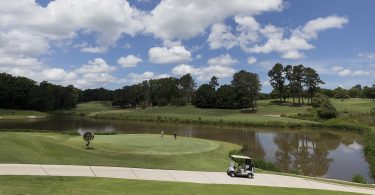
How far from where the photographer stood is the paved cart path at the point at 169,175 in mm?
23438

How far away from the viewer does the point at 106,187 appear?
19750mm

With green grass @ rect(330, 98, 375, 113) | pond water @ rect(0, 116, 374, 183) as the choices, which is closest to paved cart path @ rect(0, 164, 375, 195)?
pond water @ rect(0, 116, 374, 183)

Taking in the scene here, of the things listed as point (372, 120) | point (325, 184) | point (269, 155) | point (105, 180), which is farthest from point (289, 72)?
point (105, 180)

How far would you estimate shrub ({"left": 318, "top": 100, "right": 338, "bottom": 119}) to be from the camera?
96.8 metres

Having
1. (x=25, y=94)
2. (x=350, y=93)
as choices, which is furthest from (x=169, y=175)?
(x=350, y=93)

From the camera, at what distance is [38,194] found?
16.4m

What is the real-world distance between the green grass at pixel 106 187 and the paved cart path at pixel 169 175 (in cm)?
166

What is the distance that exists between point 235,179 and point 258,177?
2684 millimetres

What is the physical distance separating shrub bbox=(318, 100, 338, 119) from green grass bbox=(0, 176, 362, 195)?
77832 mm

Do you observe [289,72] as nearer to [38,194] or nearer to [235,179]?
[235,179]

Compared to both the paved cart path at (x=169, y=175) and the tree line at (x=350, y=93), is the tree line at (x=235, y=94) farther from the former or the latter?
the paved cart path at (x=169, y=175)

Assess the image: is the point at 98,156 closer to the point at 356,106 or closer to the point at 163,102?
the point at 356,106

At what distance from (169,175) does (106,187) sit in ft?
24.6

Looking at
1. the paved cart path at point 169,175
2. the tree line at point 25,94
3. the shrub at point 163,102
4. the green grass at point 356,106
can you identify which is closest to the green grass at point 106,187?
the paved cart path at point 169,175
